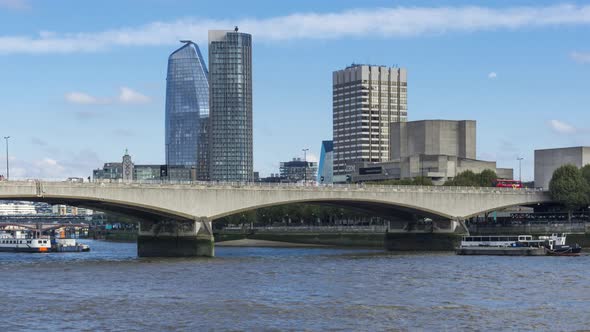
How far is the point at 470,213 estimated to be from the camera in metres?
142

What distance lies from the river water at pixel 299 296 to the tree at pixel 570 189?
57064 mm

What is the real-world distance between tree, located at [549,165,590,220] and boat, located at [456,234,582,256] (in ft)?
117

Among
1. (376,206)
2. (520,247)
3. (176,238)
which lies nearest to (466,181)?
(376,206)

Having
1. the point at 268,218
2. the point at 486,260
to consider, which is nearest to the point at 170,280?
the point at 486,260

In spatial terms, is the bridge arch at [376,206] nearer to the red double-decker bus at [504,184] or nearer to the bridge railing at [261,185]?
the bridge railing at [261,185]

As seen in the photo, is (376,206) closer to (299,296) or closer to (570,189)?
(570,189)

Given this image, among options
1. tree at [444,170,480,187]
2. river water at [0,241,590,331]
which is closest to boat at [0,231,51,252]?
river water at [0,241,590,331]

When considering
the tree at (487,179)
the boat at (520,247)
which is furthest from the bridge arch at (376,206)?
the tree at (487,179)

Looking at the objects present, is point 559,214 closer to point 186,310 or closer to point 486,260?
point 486,260

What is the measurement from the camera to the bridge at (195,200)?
348 feet

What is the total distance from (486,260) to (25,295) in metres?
51.1

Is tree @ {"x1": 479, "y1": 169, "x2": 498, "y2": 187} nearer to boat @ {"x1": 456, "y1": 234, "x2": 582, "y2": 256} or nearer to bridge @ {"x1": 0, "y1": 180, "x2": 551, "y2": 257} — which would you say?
bridge @ {"x1": 0, "y1": 180, "x2": 551, "y2": 257}

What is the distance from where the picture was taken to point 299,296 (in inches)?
2697

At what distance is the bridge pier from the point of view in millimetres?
114562
